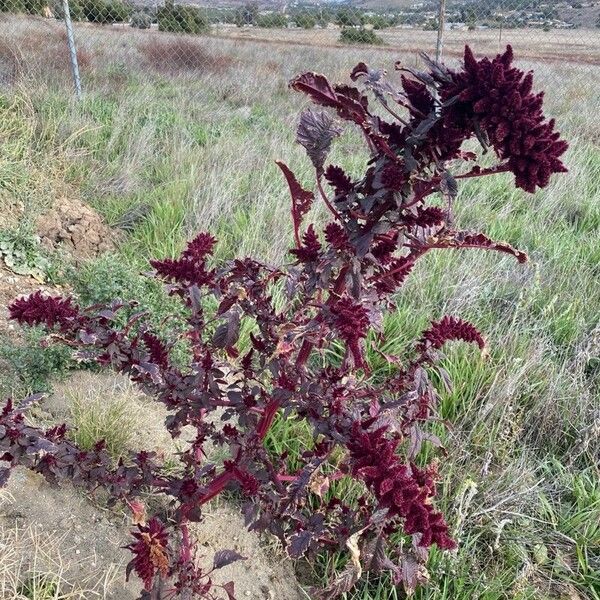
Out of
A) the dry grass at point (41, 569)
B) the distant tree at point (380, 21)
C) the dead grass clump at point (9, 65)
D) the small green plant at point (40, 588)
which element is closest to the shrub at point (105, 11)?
the dead grass clump at point (9, 65)

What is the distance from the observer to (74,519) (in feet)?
6.53

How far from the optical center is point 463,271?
10.6ft

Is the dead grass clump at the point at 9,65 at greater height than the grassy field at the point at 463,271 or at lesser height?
greater

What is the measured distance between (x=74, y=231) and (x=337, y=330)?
265 centimetres

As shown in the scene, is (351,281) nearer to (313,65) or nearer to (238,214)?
(238,214)

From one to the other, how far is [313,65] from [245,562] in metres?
10.7

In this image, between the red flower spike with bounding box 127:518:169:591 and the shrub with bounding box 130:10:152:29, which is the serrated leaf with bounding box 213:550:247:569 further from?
the shrub with bounding box 130:10:152:29

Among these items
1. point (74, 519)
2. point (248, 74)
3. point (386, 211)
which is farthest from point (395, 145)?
point (248, 74)

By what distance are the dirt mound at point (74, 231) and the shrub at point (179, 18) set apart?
951cm

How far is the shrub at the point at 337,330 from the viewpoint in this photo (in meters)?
1.07

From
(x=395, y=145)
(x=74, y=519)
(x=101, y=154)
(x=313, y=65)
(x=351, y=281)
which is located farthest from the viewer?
(x=313, y=65)

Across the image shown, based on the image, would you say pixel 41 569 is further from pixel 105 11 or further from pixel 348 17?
pixel 348 17

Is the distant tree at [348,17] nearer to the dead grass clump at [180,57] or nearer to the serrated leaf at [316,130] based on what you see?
the dead grass clump at [180,57]

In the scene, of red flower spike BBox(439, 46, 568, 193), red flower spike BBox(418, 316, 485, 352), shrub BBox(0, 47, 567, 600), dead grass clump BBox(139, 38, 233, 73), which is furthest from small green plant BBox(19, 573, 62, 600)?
dead grass clump BBox(139, 38, 233, 73)
